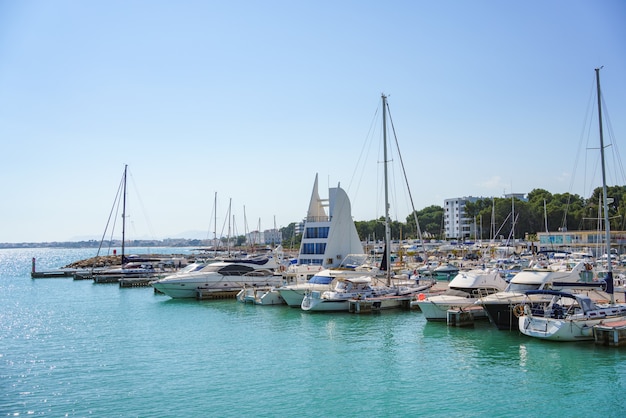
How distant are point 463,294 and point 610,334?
1321cm

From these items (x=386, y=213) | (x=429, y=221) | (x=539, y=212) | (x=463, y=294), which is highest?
(x=539, y=212)

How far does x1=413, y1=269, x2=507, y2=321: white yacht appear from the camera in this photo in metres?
35.6

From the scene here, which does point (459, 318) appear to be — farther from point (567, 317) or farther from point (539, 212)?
point (539, 212)

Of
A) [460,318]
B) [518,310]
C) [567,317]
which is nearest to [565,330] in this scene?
[567,317]

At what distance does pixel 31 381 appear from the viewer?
23578 millimetres

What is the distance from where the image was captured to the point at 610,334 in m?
26.7

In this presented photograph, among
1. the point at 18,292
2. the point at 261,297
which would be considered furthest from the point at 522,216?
the point at 18,292

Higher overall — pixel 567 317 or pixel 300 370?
pixel 567 317

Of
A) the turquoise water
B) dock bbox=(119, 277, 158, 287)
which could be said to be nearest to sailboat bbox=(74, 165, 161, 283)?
dock bbox=(119, 277, 158, 287)

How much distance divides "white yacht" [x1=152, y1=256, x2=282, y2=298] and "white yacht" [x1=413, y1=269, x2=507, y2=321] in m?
20.9

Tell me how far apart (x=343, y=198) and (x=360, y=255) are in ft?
23.9

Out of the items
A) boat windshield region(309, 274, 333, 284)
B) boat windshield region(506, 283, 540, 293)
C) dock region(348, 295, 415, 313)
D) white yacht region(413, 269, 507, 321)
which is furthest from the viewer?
boat windshield region(309, 274, 333, 284)

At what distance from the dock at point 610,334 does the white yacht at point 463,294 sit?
28.4 ft

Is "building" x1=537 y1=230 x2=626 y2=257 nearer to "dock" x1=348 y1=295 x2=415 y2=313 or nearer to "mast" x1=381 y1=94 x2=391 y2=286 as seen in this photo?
"mast" x1=381 y1=94 x2=391 y2=286
